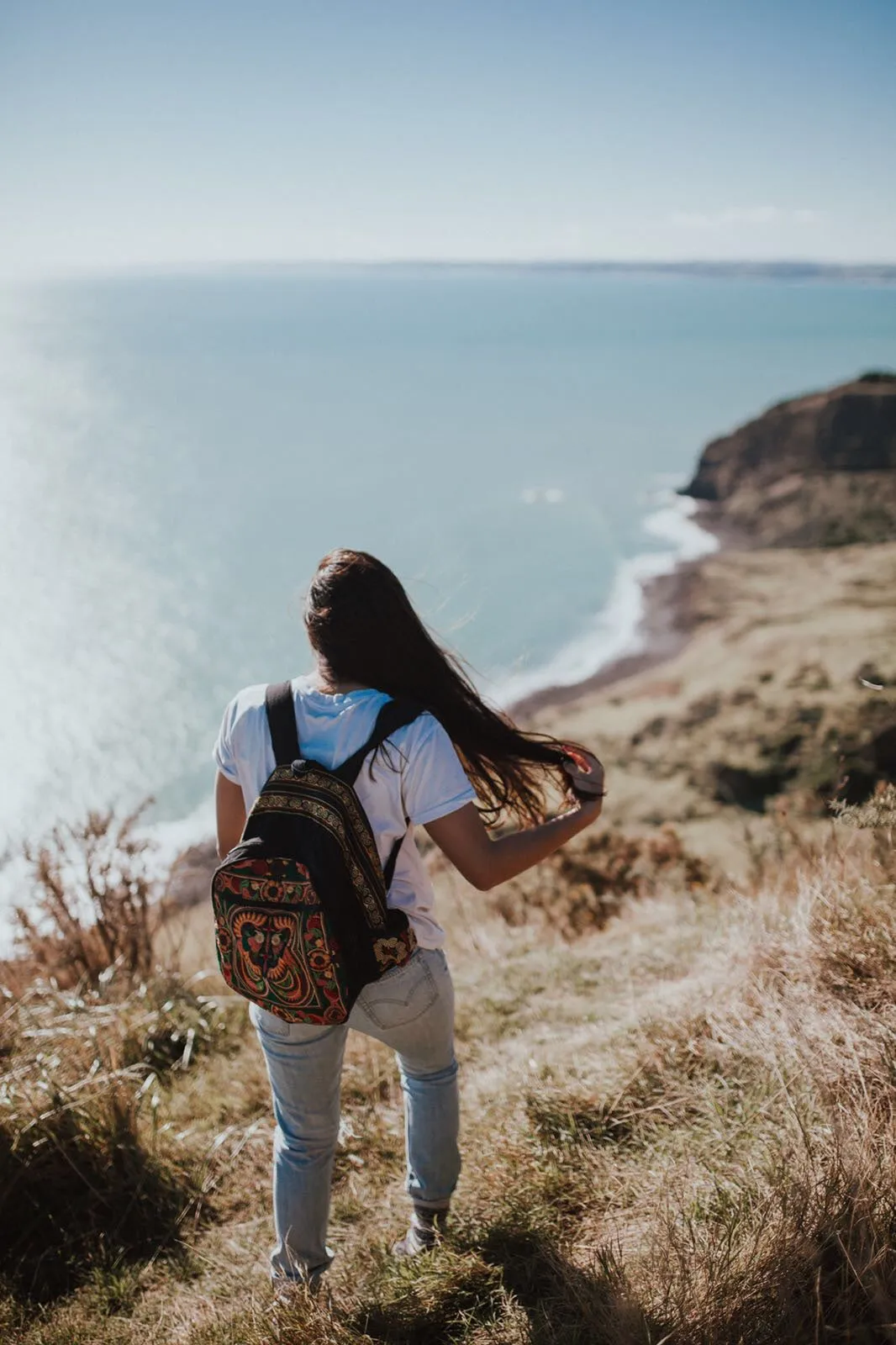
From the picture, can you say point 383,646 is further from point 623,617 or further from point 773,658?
point 623,617

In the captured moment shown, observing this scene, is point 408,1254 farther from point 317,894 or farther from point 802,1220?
point 317,894

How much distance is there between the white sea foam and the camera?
23.3m

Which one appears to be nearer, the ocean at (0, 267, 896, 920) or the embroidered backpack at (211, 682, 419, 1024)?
the embroidered backpack at (211, 682, 419, 1024)

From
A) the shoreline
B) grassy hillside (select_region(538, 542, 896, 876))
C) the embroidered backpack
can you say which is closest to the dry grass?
the embroidered backpack

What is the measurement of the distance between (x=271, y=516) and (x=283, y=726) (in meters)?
40.9

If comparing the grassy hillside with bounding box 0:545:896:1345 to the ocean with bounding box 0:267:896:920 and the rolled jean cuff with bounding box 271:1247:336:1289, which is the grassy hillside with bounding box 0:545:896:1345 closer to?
the rolled jean cuff with bounding box 271:1247:336:1289

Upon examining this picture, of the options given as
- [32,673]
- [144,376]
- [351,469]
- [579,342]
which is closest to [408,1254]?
[32,673]

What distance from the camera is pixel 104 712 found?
69.8 ft

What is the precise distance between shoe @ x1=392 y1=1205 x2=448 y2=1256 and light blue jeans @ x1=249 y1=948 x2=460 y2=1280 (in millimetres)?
41

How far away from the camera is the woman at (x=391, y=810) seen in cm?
186

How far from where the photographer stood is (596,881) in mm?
6832

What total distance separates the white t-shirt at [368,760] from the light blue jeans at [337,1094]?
351 millimetres

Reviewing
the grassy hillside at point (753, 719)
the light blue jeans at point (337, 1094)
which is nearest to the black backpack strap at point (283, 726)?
the light blue jeans at point (337, 1094)

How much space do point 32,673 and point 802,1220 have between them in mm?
23701
